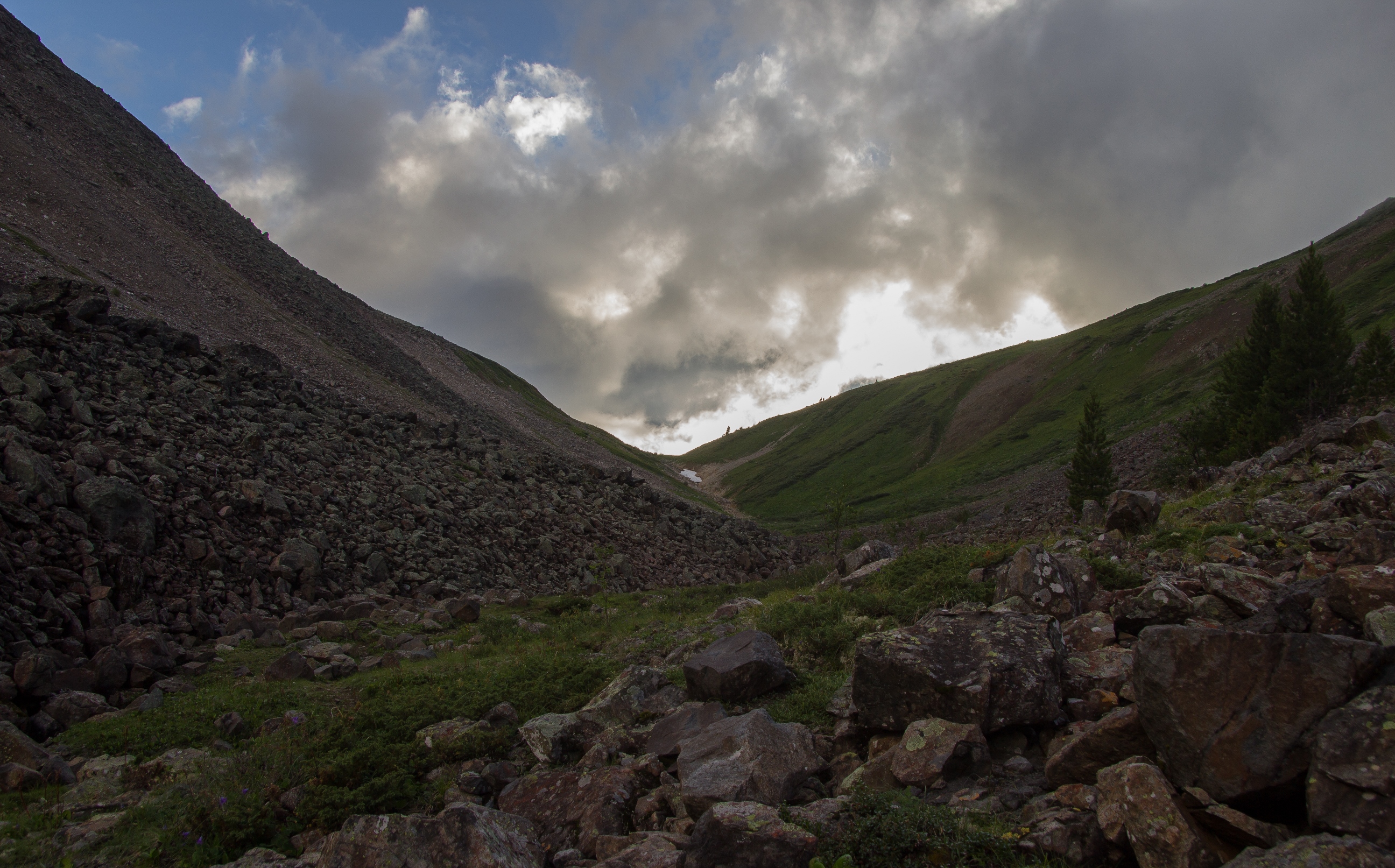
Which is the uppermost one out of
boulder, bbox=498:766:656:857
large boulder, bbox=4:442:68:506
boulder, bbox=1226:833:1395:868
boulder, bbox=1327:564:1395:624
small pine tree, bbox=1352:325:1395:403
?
large boulder, bbox=4:442:68:506

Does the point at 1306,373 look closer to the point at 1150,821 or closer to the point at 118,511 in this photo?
the point at 1150,821

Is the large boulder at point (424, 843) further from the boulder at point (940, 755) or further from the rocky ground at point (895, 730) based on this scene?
the boulder at point (940, 755)

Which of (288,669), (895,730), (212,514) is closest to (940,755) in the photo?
(895,730)

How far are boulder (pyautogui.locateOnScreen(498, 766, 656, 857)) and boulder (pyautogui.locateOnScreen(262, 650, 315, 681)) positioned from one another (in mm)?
9548

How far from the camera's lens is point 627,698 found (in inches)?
Result: 444

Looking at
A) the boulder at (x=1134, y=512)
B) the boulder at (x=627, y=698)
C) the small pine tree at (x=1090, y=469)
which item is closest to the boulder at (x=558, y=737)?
the boulder at (x=627, y=698)

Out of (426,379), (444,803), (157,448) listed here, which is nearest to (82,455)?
(157,448)

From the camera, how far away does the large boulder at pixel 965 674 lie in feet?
24.7

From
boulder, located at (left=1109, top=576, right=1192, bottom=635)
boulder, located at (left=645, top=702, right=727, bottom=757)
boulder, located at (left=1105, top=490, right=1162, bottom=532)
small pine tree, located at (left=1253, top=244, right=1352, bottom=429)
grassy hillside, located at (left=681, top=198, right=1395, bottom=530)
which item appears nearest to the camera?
boulder, located at (left=1109, top=576, right=1192, bottom=635)

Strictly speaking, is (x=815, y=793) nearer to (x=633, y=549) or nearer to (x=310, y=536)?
(x=310, y=536)

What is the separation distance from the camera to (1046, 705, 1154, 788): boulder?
6.11m

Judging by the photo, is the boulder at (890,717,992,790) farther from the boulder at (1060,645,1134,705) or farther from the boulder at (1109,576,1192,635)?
the boulder at (1109,576,1192,635)

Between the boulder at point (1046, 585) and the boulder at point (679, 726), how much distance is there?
5850mm

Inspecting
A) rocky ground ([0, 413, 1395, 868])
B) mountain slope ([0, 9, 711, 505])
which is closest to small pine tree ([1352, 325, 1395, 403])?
rocky ground ([0, 413, 1395, 868])
